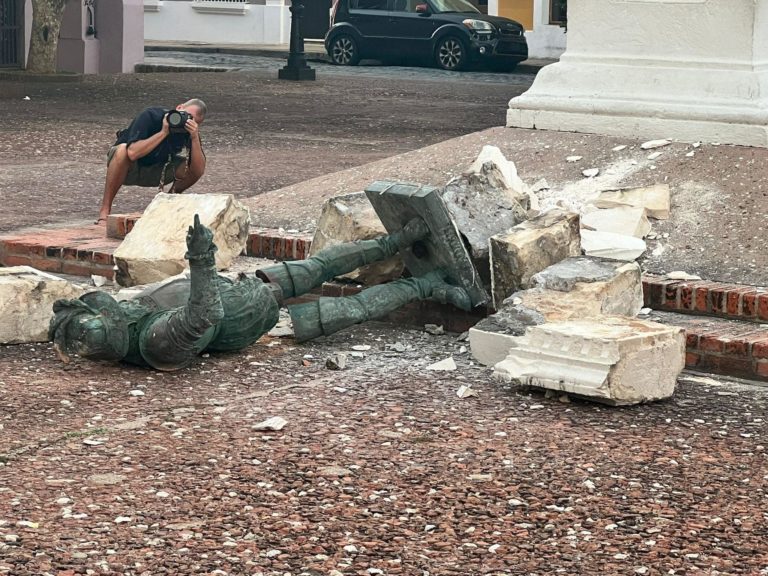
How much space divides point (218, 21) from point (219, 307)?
2991cm

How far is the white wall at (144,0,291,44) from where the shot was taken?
33.6 m

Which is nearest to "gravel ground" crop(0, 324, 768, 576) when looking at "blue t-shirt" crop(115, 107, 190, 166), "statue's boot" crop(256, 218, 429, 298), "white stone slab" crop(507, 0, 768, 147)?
"statue's boot" crop(256, 218, 429, 298)

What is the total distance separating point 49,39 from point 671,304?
1608 cm

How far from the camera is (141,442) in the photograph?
4418mm

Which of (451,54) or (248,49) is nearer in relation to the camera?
(451,54)

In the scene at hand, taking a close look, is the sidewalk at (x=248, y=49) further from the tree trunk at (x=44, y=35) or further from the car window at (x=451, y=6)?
the tree trunk at (x=44, y=35)

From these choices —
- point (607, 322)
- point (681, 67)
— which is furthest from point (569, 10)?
point (607, 322)

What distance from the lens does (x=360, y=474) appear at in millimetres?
4176

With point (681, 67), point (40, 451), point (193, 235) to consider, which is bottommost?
point (40, 451)

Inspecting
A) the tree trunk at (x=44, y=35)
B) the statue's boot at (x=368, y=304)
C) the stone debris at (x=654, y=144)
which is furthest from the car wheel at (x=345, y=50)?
the statue's boot at (x=368, y=304)

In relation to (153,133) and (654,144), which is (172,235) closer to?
(153,133)

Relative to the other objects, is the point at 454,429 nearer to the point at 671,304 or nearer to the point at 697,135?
the point at 671,304

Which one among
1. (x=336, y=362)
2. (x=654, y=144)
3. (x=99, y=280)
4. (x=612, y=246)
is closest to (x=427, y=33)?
(x=654, y=144)

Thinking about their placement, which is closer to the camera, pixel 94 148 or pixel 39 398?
pixel 39 398
